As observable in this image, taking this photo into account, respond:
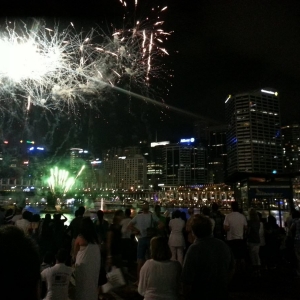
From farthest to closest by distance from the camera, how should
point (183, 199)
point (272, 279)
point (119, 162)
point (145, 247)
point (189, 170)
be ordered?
point (189, 170) < point (119, 162) < point (183, 199) < point (272, 279) < point (145, 247)

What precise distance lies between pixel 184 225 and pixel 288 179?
673cm

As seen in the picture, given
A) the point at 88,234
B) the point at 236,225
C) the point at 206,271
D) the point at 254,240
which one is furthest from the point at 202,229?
the point at 254,240

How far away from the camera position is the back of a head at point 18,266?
142 cm

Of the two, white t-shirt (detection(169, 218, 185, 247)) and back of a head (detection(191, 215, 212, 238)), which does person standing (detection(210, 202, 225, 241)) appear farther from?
back of a head (detection(191, 215, 212, 238))

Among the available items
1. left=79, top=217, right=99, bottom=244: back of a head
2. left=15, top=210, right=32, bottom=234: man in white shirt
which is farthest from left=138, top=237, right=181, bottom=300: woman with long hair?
left=15, top=210, right=32, bottom=234: man in white shirt

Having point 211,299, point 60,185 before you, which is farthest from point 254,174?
point 60,185

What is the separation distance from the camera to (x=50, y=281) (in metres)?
4.23

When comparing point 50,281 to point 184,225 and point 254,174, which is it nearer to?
point 184,225

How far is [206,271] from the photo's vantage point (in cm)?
355

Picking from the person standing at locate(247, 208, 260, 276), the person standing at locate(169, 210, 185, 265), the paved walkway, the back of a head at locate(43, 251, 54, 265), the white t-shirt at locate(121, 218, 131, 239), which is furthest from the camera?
the person standing at locate(247, 208, 260, 276)

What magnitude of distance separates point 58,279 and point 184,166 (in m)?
190

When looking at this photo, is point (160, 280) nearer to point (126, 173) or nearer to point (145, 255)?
point (145, 255)

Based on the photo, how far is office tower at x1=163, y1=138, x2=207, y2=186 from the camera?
190500 millimetres

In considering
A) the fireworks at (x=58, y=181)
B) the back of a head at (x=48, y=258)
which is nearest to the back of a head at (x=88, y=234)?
the back of a head at (x=48, y=258)
